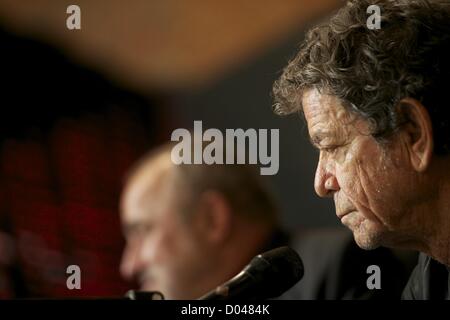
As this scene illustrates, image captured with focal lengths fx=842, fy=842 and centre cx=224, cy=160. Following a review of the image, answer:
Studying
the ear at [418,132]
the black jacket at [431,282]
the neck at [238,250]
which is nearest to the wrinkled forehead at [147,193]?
the neck at [238,250]

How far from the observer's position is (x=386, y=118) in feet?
3.62

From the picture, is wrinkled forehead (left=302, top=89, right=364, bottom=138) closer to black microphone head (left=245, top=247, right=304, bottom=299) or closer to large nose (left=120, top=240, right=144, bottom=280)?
black microphone head (left=245, top=247, right=304, bottom=299)

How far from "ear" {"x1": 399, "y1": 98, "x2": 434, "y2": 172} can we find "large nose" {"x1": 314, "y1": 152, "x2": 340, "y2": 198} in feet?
0.37

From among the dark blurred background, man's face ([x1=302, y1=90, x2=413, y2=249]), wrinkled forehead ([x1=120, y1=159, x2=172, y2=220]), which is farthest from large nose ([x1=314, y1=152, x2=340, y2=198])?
wrinkled forehead ([x1=120, y1=159, x2=172, y2=220])

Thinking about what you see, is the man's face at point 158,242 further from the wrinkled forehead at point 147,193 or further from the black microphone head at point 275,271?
the black microphone head at point 275,271

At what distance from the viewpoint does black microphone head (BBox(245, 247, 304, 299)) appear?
3.41ft

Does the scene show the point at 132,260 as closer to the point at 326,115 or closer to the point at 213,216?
the point at 213,216

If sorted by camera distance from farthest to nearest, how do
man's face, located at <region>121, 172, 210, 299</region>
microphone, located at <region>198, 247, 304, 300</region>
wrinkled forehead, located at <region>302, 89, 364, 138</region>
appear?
man's face, located at <region>121, 172, 210, 299</region> < wrinkled forehead, located at <region>302, 89, 364, 138</region> < microphone, located at <region>198, 247, 304, 300</region>

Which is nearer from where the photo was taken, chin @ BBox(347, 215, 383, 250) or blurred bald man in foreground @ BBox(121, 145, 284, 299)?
chin @ BBox(347, 215, 383, 250)

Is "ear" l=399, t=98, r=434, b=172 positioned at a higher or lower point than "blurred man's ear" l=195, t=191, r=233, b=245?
higher

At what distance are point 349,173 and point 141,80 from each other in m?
1.11

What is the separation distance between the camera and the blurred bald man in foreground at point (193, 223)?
1.81m

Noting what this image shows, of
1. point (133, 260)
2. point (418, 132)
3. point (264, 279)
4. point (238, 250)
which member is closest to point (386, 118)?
point (418, 132)
